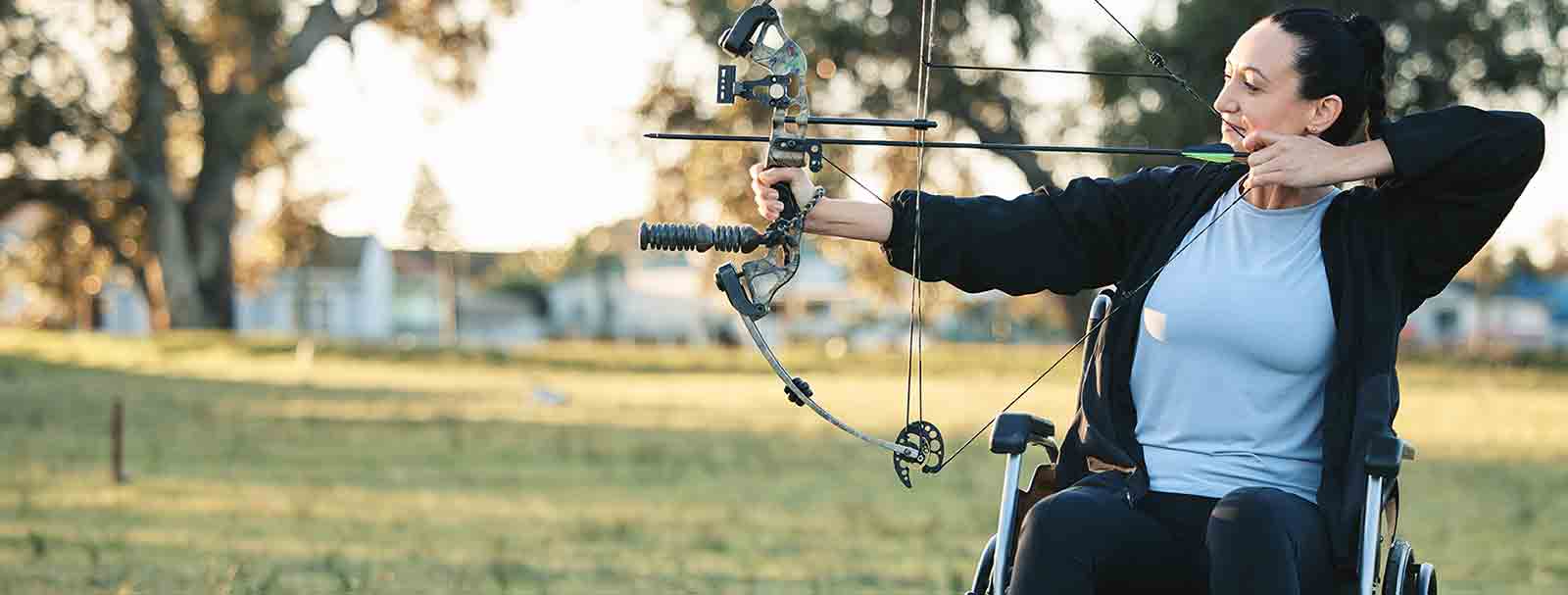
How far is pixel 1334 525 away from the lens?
271 centimetres

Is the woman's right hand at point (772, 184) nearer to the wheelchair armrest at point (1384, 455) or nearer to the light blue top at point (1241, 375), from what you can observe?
the light blue top at point (1241, 375)

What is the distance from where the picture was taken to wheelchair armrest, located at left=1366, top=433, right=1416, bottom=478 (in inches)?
103

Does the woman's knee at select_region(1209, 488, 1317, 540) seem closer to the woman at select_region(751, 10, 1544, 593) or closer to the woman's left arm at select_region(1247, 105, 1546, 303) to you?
the woman at select_region(751, 10, 1544, 593)

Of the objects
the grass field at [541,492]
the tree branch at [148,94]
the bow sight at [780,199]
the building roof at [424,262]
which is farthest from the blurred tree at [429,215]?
the bow sight at [780,199]

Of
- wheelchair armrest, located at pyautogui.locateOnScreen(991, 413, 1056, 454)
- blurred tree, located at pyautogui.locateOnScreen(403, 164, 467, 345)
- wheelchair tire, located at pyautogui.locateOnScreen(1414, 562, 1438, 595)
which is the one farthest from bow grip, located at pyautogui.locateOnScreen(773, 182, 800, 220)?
blurred tree, located at pyautogui.locateOnScreen(403, 164, 467, 345)

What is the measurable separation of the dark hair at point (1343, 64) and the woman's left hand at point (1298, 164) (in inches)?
4.2

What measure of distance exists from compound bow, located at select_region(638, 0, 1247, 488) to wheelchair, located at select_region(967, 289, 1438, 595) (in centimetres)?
7

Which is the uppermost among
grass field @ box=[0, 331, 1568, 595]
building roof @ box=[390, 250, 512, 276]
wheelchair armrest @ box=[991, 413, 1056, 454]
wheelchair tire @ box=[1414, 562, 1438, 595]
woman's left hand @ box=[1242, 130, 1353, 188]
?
woman's left hand @ box=[1242, 130, 1353, 188]

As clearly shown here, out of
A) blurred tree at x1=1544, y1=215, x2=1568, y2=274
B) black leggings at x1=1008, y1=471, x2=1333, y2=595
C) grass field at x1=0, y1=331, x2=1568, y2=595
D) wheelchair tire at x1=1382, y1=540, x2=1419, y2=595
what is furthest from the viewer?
blurred tree at x1=1544, y1=215, x2=1568, y2=274

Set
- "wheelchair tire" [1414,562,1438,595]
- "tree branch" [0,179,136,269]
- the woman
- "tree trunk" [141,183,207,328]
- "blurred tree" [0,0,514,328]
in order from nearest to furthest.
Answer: the woman < "wheelchair tire" [1414,562,1438,595] < "blurred tree" [0,0,514,328] < "tree trunk" [141,183,207,328] < "tree branch" [0,179,136,269]

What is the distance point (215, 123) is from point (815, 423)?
16.5 metres

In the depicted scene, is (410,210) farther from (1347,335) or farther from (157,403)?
(1347,335)

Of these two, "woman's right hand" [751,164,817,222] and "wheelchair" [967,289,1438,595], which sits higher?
"woman's right hand" [751,164,817,222]

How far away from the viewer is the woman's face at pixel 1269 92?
2867 millimetres
